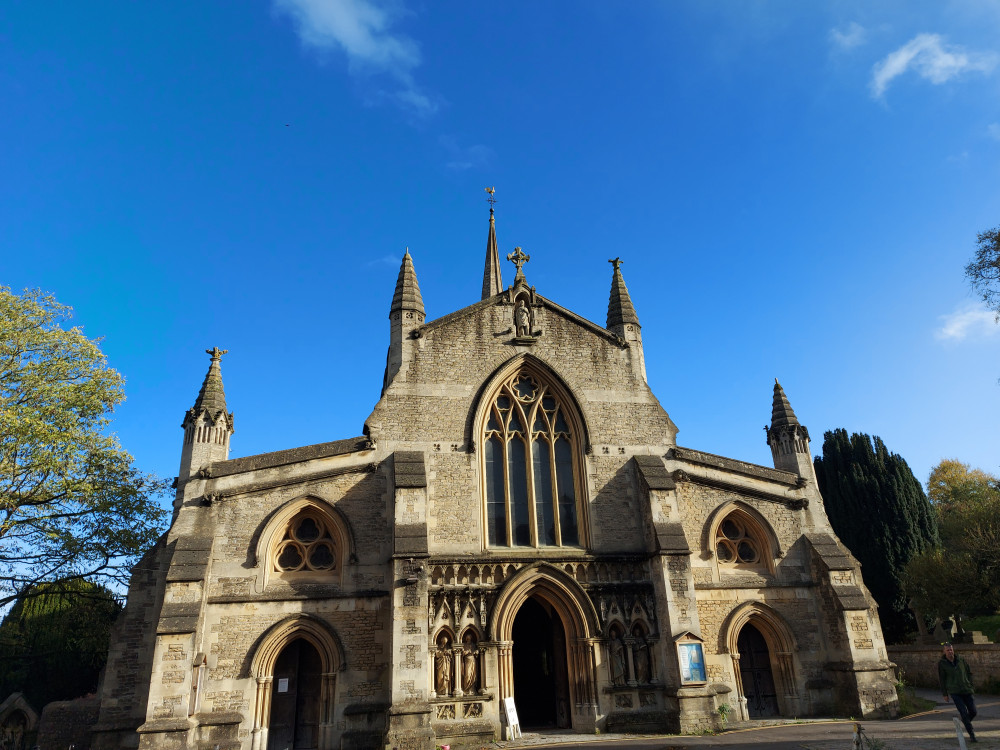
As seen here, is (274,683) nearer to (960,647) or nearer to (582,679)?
(582,679)

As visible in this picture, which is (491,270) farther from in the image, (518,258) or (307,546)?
(307,546)

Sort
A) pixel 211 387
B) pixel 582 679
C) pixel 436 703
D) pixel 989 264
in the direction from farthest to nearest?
pixel 211 387
pixel 582 679
pixel 436 703
pixel 989 264

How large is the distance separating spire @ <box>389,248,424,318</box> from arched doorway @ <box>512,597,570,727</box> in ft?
28.9

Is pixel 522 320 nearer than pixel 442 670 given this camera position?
No

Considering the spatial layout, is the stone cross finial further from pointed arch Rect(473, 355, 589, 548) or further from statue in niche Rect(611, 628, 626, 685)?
statue in niche Rect(611, 628, 626, 685)

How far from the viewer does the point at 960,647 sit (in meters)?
20.0

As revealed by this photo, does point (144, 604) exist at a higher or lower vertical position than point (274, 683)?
higher

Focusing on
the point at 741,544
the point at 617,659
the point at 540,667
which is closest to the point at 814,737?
the point at 617,659

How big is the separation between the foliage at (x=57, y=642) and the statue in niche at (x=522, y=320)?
1587 cm

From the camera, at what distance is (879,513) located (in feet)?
97.2

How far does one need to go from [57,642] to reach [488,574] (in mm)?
23154

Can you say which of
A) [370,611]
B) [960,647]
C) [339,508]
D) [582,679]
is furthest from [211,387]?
[960,647]

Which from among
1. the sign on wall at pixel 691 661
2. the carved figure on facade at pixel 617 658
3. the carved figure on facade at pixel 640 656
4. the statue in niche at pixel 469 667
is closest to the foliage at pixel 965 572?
the sign on wall at pixel 691 661

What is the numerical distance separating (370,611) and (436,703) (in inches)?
100
